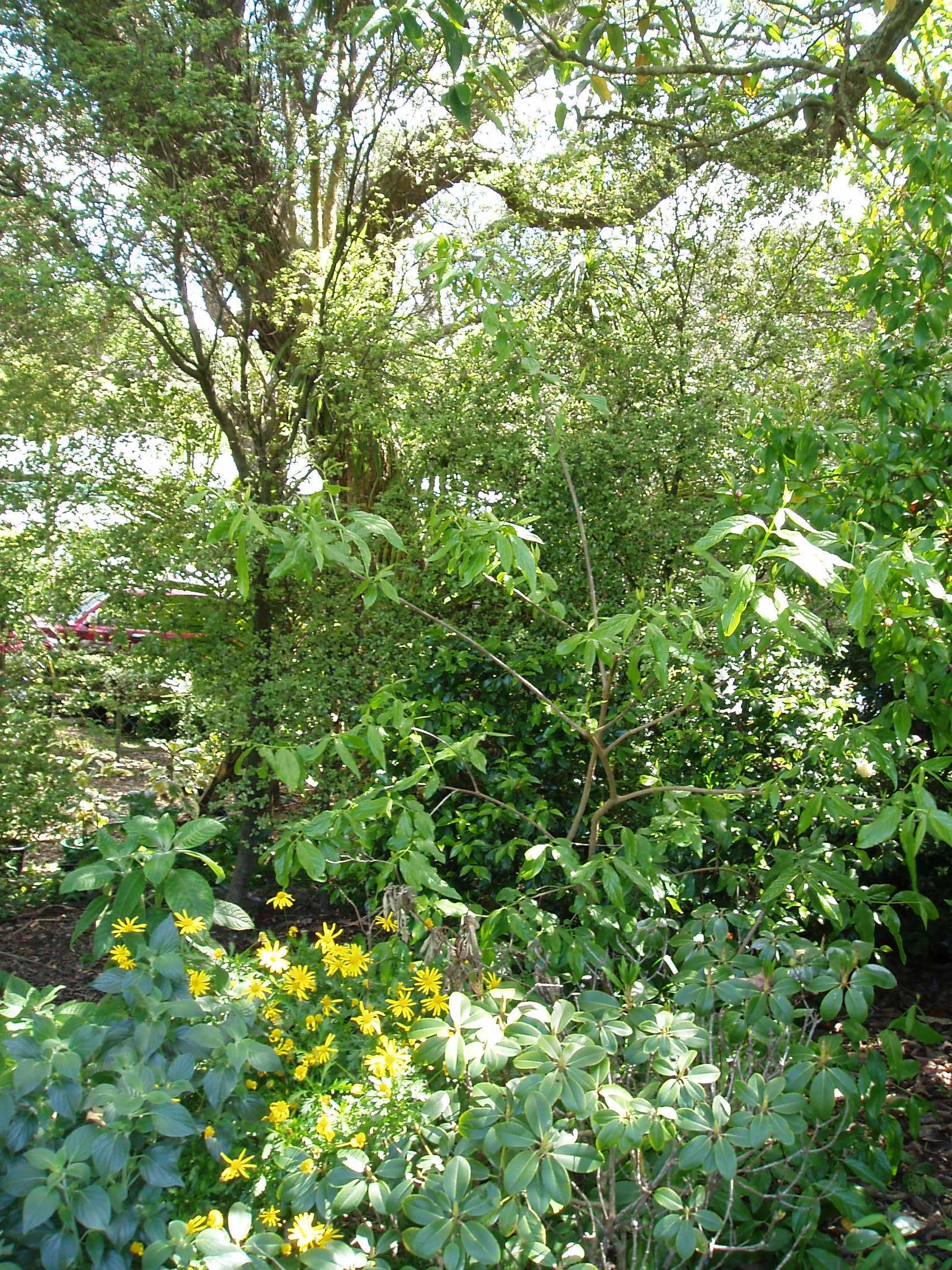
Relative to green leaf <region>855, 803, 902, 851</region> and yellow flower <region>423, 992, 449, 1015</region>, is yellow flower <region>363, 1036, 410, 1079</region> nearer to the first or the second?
yellow flower <region>423, 992, 449, 1015</region>

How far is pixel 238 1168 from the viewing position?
1.83 metres

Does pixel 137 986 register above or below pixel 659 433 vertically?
below

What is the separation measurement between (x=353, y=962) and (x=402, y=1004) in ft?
0.64

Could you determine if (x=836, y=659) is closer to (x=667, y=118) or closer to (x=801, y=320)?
(x=801, y=320)

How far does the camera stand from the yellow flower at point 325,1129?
1.86 m

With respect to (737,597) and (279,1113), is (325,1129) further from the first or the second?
(737,597)

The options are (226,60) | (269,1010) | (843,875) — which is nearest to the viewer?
(269,1010)

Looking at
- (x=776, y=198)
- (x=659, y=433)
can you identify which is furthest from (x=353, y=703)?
(x=776, y=198)

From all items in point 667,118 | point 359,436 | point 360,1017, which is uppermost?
point 667,118

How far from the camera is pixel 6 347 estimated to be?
5305 millimetres

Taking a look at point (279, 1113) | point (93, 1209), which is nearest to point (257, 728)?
point (279, 1113)

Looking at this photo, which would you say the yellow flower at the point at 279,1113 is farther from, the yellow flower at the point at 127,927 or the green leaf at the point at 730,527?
the green leaf at the point at 730,527

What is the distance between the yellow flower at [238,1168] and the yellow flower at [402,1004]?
0.42 metres

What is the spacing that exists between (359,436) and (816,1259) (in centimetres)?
436
